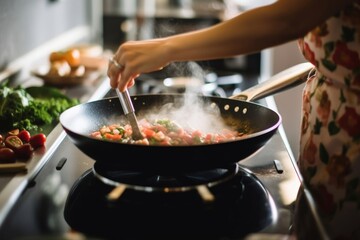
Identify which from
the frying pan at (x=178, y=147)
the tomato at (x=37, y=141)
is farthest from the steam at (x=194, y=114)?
the tomato at (x=37, y=141)

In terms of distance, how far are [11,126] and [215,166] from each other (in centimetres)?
80

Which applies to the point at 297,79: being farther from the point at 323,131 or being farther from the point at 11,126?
the point at 11,126

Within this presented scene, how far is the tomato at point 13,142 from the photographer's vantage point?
5.39 ft

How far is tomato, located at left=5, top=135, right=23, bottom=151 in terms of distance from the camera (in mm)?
1642

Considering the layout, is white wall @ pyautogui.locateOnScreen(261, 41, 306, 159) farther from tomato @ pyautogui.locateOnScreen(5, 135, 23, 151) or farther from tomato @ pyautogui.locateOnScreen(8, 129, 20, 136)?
tomato @ pyautogui.locateOnScreen(5, 135, 23, 151)

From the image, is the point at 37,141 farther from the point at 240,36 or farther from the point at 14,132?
the point at 240,36

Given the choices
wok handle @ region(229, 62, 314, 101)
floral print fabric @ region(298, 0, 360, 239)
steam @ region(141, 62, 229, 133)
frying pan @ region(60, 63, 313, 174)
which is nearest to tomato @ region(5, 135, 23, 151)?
frying pan @ region(60, 63, 313, 174)

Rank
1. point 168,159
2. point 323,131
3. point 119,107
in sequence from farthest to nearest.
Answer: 1. point 119,107
2. point 323,131
3. point 168,159

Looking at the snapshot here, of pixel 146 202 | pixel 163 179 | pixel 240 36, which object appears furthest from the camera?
pixel 163 179

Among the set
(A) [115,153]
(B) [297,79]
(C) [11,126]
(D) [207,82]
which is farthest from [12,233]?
(D) [207,82]

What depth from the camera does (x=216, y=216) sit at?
1.33 metres

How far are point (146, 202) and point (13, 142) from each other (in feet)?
1.51

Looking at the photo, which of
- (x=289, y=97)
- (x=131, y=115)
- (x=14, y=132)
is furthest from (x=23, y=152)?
(x=289, y=97)

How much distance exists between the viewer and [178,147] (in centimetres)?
133
